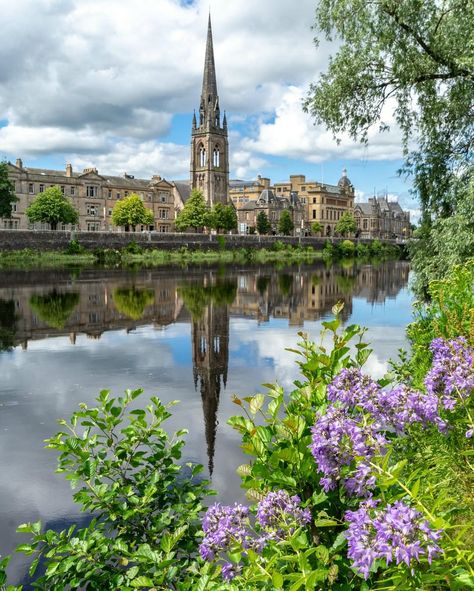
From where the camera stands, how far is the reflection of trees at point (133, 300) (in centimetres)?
2609

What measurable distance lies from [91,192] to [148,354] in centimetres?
8970

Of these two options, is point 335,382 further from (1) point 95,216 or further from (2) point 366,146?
(1) point 95,216

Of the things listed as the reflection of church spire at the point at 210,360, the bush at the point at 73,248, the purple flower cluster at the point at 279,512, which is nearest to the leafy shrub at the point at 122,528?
the purple flower cluster at the point at 279,512

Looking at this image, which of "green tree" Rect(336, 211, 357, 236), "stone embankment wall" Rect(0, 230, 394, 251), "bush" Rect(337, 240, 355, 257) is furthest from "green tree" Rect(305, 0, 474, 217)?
"green tree" Rect(336, 211, 357, 236)

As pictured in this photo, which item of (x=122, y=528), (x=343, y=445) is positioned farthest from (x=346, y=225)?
(x=343, y=445)

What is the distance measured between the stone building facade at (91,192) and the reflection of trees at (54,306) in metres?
66.1

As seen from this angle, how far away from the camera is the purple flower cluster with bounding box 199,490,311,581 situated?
3.10 meters

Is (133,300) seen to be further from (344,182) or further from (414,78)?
(344,182)

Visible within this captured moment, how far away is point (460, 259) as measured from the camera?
14.7m

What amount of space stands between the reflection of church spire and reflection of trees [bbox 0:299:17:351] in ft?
20.9

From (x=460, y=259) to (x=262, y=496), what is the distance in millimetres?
12991

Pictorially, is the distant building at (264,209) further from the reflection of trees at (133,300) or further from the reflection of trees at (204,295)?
the reflection of trees at (133,300)

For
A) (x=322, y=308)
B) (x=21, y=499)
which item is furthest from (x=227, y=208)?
(x=21, y=499)

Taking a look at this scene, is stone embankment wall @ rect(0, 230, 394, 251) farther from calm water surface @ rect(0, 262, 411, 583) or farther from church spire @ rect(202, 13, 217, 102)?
church spire @ rect(202, 13, 217, 102)
